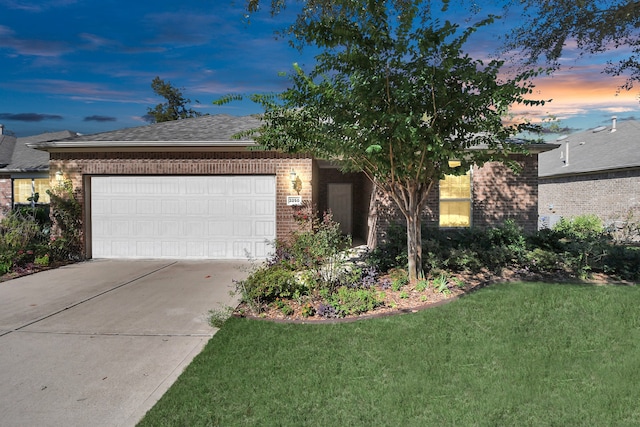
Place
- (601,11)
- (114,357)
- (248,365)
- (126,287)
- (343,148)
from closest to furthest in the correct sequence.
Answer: (248,365), (114,357), (343,148), (126,287), (601,11)

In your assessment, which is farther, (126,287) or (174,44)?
(174,44)

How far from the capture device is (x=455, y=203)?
10430mm

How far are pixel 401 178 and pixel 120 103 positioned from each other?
15078 millimetres

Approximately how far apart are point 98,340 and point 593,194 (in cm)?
2014

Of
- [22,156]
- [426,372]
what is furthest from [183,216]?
[22,156]

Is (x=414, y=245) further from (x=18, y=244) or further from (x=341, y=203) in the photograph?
(x=18, y=244)

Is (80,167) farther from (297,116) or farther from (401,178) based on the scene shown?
(401,178)

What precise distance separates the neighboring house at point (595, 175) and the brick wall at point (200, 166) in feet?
33.1

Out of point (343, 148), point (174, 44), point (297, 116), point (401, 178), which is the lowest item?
point (401, 178)

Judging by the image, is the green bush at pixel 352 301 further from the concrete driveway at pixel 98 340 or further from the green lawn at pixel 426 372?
the concrete driveway at pixel 98 340

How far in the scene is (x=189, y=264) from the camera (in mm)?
9438

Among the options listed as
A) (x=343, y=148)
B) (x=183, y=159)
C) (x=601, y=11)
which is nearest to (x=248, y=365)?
(x=343, y=148)

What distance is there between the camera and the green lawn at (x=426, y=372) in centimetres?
284

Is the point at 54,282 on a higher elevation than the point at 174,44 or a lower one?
lower
